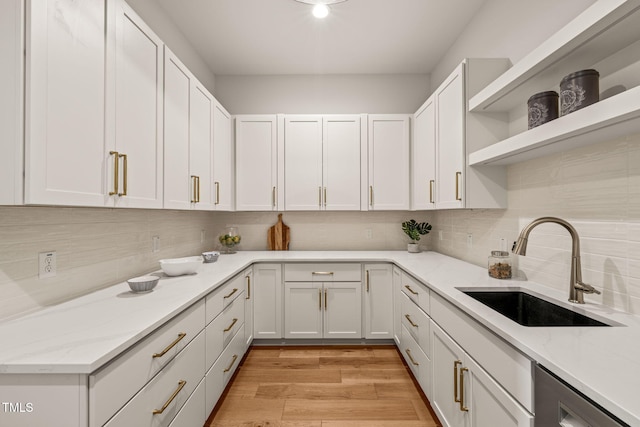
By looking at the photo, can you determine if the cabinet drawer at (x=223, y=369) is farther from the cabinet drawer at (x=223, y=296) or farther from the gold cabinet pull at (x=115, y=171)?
the gold cabinet pull at (x=115, y=171)

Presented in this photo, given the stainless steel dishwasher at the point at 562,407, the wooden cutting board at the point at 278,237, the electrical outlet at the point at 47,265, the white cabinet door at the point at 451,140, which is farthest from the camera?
the wooden cutting board at the point at 278,237

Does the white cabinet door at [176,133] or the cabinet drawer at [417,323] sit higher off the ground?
the white cabinet door at [176,133]

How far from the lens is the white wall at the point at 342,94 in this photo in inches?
131

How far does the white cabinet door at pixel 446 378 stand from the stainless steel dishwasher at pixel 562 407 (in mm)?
512

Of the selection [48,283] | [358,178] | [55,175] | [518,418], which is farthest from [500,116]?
[48,283]

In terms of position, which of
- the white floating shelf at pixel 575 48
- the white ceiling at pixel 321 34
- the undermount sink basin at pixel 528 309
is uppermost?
the white ceiling at pixel 321 34

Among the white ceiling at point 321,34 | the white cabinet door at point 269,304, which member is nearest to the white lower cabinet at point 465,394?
the white cabinet door at point 269,304

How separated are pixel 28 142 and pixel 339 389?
2.20m

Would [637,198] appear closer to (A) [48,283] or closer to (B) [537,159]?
(B) [537,159]

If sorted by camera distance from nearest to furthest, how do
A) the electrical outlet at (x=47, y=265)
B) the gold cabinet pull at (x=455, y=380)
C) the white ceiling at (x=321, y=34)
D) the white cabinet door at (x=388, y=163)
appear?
the electrical outlet at (x=47, y=265) → the gold cabinet pull at (x=455, y=380) → the white ceiling at (x=321, y=34) → the white cabinet door at (x=388, y=163)

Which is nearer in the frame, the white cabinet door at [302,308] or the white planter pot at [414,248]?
the white cabinet door at [302,308]

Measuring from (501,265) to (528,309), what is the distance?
0.33 m

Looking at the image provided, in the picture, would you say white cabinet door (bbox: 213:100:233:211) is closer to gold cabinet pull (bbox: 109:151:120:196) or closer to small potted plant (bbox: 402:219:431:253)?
gold cabinet pull (bbox: 109:151:120:196)

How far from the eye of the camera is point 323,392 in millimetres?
2068
